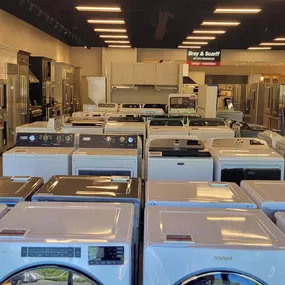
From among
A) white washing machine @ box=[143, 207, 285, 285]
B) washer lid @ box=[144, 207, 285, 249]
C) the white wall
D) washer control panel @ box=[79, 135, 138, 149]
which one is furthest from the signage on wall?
white washing machine @ box=[143, 207, 285, 285]

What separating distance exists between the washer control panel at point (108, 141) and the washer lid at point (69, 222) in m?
1.90

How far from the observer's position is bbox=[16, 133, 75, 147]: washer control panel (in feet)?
13.1

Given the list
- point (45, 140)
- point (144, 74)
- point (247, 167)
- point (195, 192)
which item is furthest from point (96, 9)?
point (195, 192)

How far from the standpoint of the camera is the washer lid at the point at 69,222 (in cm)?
165

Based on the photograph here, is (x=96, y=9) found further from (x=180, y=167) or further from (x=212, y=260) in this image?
(x=212, y=260)

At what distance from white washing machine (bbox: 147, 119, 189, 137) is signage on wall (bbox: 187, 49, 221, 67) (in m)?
9.90

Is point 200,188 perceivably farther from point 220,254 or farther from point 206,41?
point 206,41

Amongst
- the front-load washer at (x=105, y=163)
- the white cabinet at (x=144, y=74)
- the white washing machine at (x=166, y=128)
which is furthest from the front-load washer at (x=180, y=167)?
the white cabinet at (x=144, y=74)

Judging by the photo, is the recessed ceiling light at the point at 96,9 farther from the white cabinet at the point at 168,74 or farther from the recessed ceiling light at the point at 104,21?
the white cabinet at the point at 168,74

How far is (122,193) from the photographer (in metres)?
2.32

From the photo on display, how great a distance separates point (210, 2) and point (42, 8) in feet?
11.6

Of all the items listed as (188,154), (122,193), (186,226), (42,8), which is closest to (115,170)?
(188,154)

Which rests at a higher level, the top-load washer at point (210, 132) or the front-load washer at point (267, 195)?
the top-load washer at point (210, 132)

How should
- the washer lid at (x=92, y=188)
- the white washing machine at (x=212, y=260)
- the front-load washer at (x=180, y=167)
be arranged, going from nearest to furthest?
the white washing machine at (x=212, y=260), the washer lid at (x=92, y=188), the front-load washer at (x=180, y=167)
